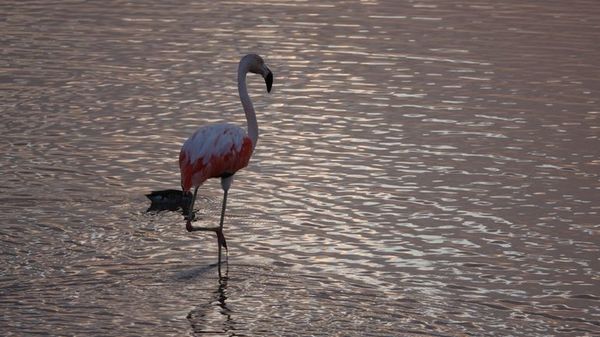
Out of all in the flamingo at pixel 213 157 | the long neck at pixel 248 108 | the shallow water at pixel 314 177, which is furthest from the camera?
the long neck at pixel 248 108

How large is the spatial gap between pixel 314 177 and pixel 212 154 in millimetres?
2724

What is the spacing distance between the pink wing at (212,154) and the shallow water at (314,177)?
2.22ft

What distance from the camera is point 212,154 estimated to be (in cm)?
1088

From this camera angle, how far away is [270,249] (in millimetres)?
11141

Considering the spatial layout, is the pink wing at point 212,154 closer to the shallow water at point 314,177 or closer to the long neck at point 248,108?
the long neck at point 248,108

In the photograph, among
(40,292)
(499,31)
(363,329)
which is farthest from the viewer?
(499,31)

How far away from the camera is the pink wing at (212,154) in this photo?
35.5ft

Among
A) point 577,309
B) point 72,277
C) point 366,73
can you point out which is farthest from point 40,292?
point 366,73

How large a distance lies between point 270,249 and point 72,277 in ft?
5.69

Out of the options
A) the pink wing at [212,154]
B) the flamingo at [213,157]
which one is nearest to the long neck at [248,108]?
the flamingo at [213,157]

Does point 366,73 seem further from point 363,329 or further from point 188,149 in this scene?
point 363,329

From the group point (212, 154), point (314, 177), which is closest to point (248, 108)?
point (212, 154)

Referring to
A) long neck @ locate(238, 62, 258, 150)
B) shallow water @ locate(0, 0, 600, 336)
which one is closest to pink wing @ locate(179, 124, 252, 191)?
long neck @ locate(238, 62, 258, 150)

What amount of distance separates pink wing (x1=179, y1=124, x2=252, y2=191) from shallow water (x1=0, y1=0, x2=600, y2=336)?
0.68 m
